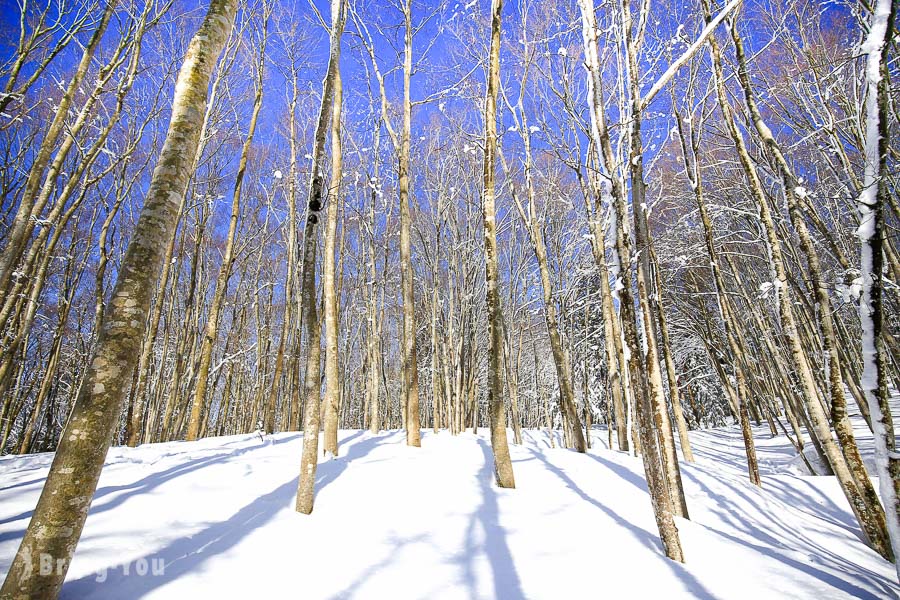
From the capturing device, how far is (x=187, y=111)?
257 cm

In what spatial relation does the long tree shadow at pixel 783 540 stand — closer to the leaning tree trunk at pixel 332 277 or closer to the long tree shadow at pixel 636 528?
the long tree shadow at pixel 636 528

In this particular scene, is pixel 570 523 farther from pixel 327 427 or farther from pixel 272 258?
pixel 272 258

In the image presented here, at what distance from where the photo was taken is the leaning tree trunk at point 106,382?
6.15 feet

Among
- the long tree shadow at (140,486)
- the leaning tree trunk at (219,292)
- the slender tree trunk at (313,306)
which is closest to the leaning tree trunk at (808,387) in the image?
the slender tree trunk at (313,306)

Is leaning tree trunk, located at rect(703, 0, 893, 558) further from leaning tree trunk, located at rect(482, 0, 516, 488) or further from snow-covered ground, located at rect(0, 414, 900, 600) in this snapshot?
leaning tree trunk, located at rect(482, 0, 516, 488)

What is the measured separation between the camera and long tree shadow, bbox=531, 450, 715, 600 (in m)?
2.85

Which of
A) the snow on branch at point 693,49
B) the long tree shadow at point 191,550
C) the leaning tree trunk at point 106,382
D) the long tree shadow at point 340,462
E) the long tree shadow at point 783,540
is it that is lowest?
the long tree shadow at point 783,540

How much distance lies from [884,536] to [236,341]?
20320 millimetres

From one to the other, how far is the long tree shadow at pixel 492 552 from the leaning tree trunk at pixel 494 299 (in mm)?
442

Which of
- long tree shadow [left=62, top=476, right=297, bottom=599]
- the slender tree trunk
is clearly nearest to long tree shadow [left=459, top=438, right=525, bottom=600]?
the slender tree trunk

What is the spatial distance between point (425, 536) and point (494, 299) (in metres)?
2.94

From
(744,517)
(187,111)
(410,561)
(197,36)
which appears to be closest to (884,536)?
(744,517)

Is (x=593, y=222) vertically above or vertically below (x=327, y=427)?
above

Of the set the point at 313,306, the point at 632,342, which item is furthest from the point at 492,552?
the point at 313,306
